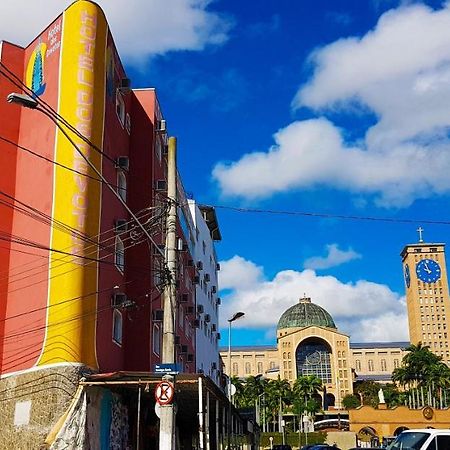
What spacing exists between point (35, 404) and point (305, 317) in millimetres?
129091

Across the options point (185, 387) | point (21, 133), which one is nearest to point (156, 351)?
point (185, 387)

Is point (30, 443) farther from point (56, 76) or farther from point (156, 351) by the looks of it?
point (56, 76)

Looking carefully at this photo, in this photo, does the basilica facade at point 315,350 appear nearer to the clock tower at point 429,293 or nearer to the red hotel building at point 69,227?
the clock tower at point 429,293

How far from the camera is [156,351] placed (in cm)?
2777

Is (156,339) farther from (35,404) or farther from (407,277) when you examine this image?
(407,277)

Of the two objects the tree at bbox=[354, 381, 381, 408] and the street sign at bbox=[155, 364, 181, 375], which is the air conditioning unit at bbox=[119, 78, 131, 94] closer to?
the street sign at bbox=[155, 364, 181, 375]

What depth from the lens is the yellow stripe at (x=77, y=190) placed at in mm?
20688

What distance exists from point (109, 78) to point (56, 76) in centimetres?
215

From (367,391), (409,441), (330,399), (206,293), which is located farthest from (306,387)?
(409,441)

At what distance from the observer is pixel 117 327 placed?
968 inches

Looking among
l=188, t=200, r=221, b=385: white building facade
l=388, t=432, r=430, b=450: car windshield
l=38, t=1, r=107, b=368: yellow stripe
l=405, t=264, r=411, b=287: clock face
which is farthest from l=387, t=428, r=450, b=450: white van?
l=405, t=264, r=411, b=287: clock face

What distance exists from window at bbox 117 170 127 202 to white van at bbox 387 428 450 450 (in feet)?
46.0

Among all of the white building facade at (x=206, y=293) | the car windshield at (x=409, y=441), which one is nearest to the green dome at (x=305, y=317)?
the white building facade at (x=206, y=293)

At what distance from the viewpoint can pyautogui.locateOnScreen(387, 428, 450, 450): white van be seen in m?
15.8
